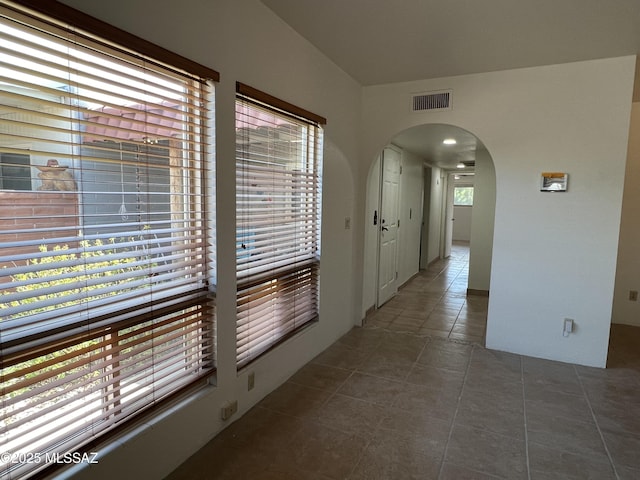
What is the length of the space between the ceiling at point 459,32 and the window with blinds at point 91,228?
1.04 meters

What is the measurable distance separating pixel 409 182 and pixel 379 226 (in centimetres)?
175

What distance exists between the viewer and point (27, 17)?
1209mm

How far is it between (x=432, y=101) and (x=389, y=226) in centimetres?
180

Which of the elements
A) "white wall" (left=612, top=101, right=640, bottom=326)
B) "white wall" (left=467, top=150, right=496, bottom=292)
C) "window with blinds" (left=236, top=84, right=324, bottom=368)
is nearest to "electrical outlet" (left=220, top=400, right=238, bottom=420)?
"window with blinds" (left=236, top=84, right=324, bottom=368)

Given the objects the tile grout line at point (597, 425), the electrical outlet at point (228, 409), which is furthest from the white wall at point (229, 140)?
the tile grout line at point (597, 425)

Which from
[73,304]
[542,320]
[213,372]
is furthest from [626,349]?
[73,304]

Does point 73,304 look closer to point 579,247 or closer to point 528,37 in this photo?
point 528,37

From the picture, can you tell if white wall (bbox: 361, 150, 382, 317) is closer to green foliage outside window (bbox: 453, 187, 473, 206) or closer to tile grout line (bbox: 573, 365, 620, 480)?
tile grout line (bbox: 573, 365, 620, 480)

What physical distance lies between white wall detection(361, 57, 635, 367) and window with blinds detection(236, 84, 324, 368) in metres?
1.44

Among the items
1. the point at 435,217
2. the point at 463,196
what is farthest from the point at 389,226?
the point at 463,196

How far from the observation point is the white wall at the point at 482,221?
17.4 ft

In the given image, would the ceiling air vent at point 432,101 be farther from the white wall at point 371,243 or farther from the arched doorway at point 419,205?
the white wall at point 371,243

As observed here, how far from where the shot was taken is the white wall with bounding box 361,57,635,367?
116 inches

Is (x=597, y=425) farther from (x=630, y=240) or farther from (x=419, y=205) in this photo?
(x=419, y=205)
